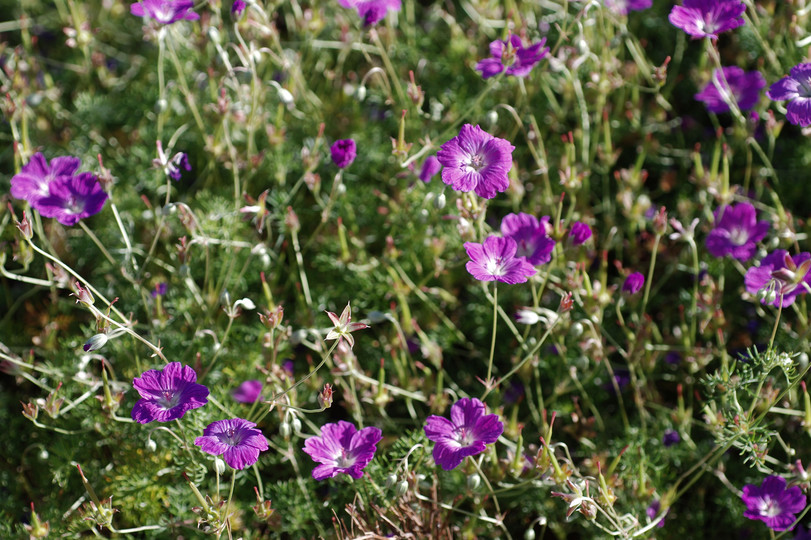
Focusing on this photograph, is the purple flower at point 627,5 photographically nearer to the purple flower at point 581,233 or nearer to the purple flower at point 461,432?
the purple flower at point 581,233

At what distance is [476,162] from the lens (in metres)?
2.12

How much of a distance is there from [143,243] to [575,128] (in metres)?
1.76

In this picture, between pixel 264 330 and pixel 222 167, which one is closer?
pixel 264 330

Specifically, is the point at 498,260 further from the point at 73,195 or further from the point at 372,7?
the point at 73,195

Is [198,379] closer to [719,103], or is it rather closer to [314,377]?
[314,377]

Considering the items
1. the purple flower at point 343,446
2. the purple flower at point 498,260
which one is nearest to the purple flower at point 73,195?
the purple flower at point 343,446

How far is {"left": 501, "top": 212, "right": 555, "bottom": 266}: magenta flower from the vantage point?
7.50 feet

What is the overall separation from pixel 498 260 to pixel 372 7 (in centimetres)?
99

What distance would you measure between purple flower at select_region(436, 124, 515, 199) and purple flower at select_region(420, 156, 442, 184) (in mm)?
502

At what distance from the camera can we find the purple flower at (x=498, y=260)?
2041mm

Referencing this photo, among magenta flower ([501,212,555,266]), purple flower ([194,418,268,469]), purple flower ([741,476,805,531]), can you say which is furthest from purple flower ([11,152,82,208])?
purple flower ([741,476,805,531])

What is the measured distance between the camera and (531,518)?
2.53m

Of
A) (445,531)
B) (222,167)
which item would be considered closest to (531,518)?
(445,531)

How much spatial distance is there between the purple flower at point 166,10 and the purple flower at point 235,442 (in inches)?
50.5
